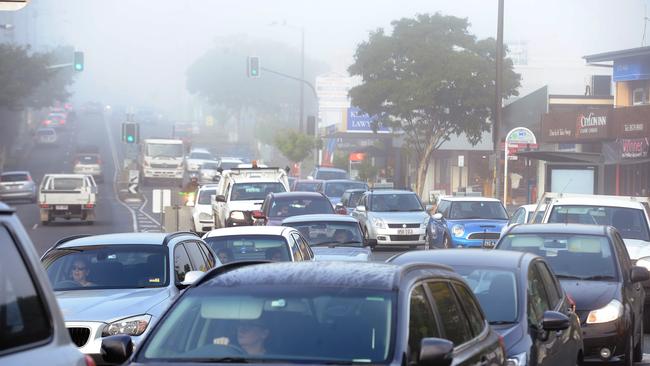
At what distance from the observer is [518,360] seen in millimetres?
8914

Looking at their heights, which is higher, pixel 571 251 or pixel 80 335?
pixel 571 251

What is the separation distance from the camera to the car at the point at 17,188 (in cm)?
5772

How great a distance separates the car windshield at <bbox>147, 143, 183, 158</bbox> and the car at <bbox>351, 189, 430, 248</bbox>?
37347 mm

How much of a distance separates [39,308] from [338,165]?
7256 cm

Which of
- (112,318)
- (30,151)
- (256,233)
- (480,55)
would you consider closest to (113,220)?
(480,55)

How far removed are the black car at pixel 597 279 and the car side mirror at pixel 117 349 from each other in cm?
669

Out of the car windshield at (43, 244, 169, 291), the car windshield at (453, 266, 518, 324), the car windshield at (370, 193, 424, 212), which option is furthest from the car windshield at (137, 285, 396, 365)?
the car windshield at (370, 193, 424, 212)

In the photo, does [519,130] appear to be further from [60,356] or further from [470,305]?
[60,356]

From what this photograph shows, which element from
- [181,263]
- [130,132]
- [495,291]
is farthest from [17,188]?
[495,291]

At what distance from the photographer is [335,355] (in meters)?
6.04

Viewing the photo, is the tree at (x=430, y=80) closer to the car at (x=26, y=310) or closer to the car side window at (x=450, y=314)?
the car side window at (x=450, y=314)

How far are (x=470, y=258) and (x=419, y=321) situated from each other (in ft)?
13.4

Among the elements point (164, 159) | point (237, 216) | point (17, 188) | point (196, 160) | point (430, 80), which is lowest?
point (17, 188)

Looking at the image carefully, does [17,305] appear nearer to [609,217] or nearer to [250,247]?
[250,247]
